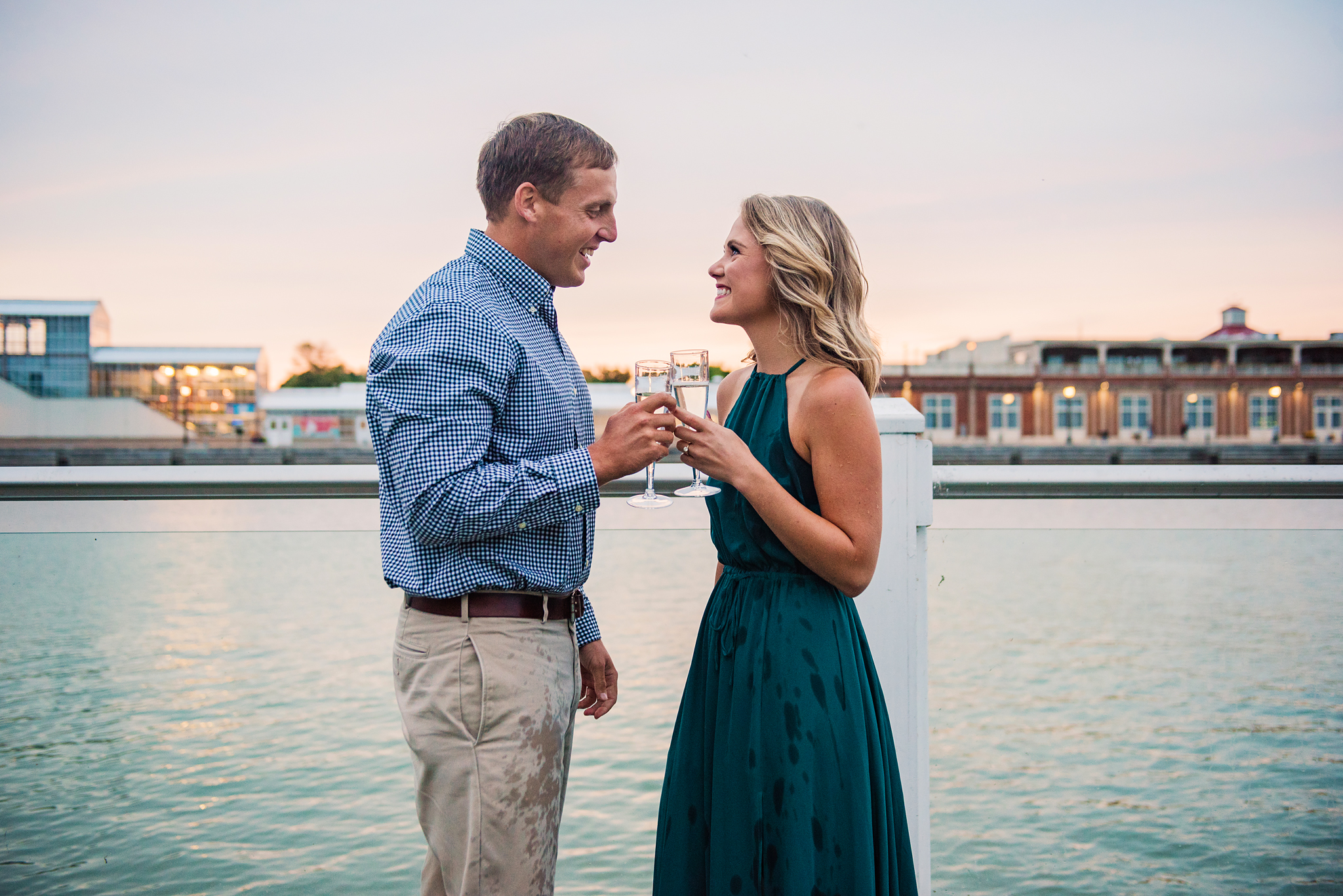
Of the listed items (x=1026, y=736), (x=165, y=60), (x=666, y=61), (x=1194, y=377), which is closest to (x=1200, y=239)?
(x=1194, y=377)

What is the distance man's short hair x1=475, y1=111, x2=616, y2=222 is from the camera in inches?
55.6

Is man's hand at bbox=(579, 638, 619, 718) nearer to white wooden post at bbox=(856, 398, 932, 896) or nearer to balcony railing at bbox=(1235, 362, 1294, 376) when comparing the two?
white wooden post at bbox=(856, 398, 932, 896)

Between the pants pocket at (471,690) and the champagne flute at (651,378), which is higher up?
the champagne flute at (651,378)

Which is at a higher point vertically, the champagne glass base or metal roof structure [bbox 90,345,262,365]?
metal roof structure [bbox 90,345,262,365]

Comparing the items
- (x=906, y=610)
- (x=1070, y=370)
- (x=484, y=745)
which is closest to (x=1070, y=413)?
(x=1070, y=370)

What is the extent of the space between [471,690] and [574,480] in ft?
1.17

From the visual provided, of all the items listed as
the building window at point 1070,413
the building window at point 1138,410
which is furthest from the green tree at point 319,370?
the building window at point 1138,410

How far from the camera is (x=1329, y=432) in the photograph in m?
43.9

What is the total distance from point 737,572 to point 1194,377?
49.7 metres

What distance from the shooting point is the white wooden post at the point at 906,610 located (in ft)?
5.14

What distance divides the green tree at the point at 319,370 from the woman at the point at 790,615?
210 ft

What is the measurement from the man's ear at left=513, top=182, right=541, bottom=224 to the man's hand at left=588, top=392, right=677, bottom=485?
1.29ft

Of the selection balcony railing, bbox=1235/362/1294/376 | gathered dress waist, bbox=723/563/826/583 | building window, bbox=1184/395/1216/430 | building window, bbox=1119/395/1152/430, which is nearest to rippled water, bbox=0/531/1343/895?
gathered dress waist, bbox=723/563/826/583

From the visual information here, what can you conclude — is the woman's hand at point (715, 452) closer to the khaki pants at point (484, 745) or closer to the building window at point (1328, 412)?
the khaki pants at point (484, 745)
